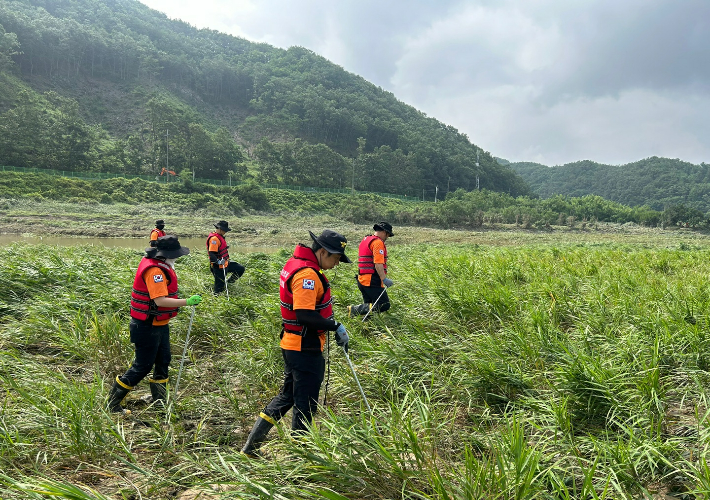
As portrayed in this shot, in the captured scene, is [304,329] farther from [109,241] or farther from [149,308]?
[109,241]

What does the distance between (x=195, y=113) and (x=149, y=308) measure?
312 ft

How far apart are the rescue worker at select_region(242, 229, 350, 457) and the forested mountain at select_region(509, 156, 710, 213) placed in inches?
4577

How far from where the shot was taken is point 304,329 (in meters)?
2.97

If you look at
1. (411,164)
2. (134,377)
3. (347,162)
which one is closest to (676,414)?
(134,377)

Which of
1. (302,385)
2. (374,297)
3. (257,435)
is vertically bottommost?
(257,435)

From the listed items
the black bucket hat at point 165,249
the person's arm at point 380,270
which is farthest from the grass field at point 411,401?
the black bucket hat at point 165,249

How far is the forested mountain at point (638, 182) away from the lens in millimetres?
103312

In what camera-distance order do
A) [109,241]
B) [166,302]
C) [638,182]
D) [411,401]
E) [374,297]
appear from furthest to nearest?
[638,182]
[109,241]
[374,297]
[166,302]
[411,401]

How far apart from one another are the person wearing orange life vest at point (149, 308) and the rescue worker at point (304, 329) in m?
1.19

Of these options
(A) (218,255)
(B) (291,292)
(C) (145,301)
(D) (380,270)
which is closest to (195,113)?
(A) (218,255)

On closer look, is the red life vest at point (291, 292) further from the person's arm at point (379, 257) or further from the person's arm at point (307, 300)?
the person's arm at point (379, 257)

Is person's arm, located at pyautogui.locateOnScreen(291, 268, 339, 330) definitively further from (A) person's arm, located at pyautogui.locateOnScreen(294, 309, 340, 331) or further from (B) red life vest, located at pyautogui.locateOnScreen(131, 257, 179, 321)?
(B) red life vest, located at pyautogui.locateOnScreen(131, 257, 179, 321)

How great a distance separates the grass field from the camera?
228cm

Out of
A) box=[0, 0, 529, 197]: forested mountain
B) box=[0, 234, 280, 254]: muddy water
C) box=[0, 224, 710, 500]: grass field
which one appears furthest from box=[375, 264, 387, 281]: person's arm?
box=[0, 0, 529, 197]: forested mountain
